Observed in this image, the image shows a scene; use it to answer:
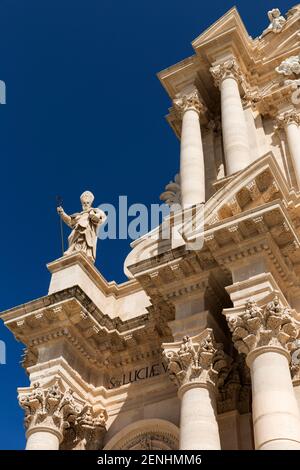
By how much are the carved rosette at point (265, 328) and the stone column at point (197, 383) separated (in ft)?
2.47

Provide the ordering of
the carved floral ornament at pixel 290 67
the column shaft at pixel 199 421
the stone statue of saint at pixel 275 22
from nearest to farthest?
the column shaft at pixel 199 421 → the carved floral ornament at pixel 290 67 → the stone statue of saint at pixel 275 22

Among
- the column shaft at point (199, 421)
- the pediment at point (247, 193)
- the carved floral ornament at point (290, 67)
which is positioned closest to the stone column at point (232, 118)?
the carved floral ornament at point (290, 67)

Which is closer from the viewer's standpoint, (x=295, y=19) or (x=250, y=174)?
(x=250, y=174)

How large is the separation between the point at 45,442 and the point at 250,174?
671 cm

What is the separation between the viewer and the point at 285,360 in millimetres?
10352

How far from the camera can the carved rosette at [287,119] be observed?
18.3 metres

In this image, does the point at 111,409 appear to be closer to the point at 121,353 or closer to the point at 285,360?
the point at 121,353

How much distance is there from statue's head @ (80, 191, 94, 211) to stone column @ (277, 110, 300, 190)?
5.48m

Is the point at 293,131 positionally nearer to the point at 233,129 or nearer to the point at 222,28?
→ the point at 233,129

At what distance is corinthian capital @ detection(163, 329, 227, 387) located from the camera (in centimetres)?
1127

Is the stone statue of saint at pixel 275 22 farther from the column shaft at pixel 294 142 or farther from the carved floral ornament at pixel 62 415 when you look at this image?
the carved floral ornament at pixel 62 415

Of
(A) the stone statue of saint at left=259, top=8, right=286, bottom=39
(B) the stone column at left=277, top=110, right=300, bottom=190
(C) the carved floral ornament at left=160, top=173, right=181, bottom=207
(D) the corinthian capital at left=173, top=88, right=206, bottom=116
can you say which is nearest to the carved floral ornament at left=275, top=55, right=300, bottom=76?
(B) the stone column at left=277, top=110, right=300, bottom=190

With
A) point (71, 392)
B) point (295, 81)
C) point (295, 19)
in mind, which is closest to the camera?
point (71, 392)

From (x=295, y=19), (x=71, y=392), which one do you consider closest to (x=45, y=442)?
(x=71, y=392)
